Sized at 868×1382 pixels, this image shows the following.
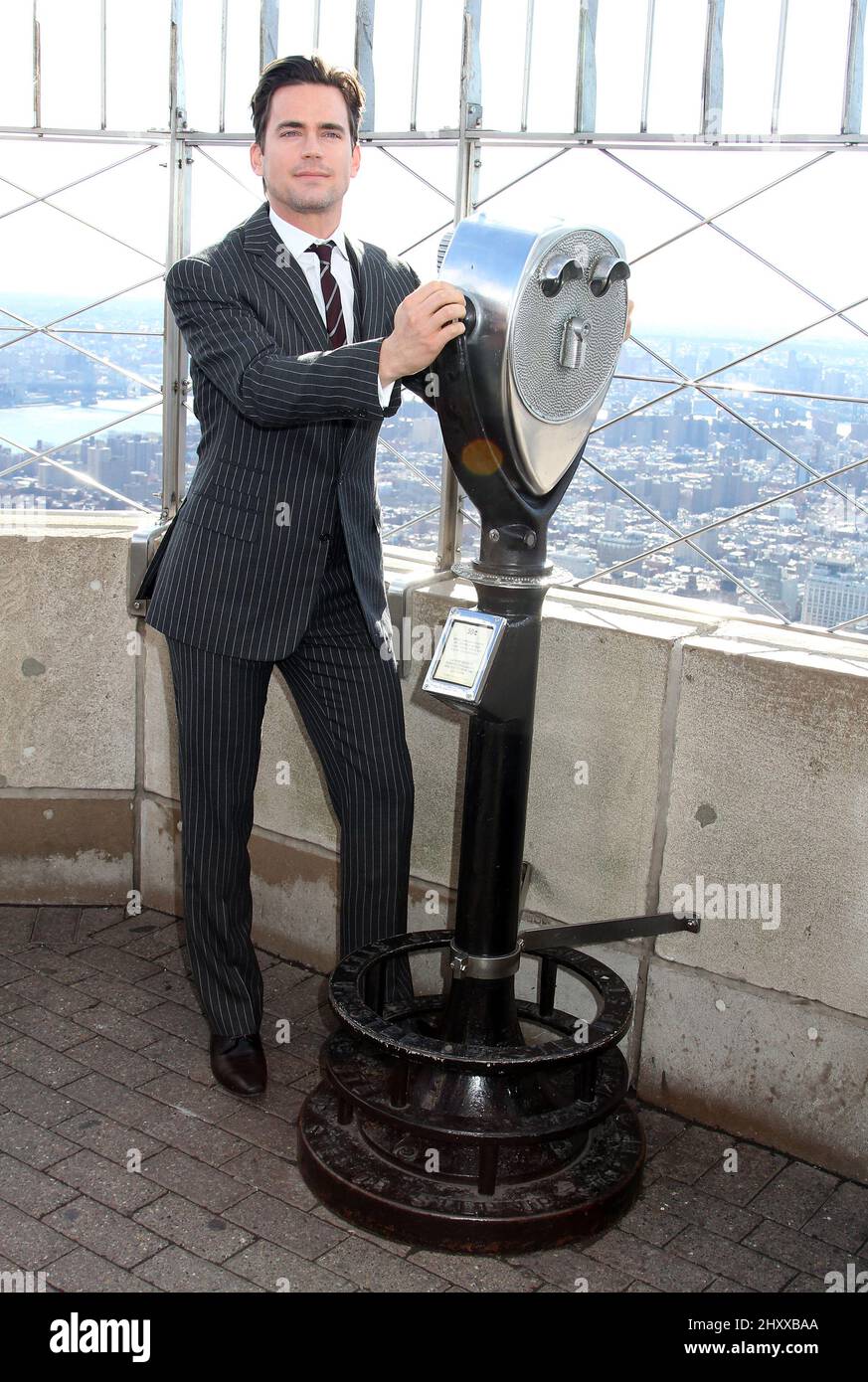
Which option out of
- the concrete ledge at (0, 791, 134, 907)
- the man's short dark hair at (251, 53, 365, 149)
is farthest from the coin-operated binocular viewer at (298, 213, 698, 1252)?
the concrete ledge at (0, 791, 134, 907)

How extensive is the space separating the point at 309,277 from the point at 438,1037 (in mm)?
1487

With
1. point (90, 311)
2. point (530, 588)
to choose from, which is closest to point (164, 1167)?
point (530, 588)

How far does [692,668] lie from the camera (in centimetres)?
289

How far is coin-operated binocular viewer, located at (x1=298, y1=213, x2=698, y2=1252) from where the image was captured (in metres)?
2.29

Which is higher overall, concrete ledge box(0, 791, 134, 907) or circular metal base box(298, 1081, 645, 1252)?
concrete ledge box(0, 791, 134, 907)

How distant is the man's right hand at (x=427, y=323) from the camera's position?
87.6 inches

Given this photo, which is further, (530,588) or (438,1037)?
(438,1037)

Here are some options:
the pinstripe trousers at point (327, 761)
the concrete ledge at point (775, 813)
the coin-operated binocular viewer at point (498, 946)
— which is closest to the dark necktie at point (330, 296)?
the pinstripe trousers at point (327, 761)

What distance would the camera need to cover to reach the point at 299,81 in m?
2.69

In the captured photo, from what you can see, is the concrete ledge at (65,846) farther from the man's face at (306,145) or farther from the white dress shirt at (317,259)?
the man's face at (306,145)

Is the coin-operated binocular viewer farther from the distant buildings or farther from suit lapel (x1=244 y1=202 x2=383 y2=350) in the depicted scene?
the distant buildings

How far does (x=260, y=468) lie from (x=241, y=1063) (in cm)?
125

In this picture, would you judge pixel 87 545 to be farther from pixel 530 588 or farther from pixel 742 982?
pixel 742 982

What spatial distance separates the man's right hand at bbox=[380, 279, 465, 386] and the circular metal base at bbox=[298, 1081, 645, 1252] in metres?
1.31
